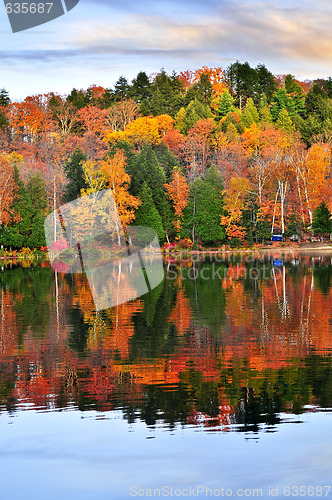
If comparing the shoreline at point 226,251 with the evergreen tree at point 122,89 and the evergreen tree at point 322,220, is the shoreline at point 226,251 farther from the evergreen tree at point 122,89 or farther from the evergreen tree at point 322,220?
the evergreen tree at point 122,89

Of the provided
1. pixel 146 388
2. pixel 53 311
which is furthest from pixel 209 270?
pixel 146 388

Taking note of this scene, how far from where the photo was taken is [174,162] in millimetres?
67688

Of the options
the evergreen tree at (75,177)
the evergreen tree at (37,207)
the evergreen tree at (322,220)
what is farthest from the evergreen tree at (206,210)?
the evergreen tree at (37,207)

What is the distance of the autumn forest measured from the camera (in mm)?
61188

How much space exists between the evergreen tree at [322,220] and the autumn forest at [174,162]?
0.10 m

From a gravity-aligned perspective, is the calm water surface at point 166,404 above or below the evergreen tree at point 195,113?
below

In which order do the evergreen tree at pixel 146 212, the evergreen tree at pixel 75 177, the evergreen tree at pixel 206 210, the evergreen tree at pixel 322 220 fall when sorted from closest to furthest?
the evergreen tree at pixel 75 177 < the evergreen tree at pixel 146 212 < the evergreen tree at pixel 322 220 < the evergreen tree at pixel 206 210

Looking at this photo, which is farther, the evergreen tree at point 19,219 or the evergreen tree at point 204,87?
the evergreen tree at point 204,87

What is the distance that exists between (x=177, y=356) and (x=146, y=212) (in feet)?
155

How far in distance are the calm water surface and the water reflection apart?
36mm

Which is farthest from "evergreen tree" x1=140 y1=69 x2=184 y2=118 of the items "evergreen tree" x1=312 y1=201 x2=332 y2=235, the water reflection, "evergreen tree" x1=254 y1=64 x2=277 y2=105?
the water reflection

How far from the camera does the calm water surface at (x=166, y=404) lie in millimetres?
7848

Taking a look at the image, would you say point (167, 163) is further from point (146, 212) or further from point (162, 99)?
point (162, 99)

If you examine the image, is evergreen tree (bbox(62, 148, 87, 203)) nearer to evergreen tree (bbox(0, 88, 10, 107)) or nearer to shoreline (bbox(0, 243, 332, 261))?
shoreline (bbox(0, 243, 332, 261))
